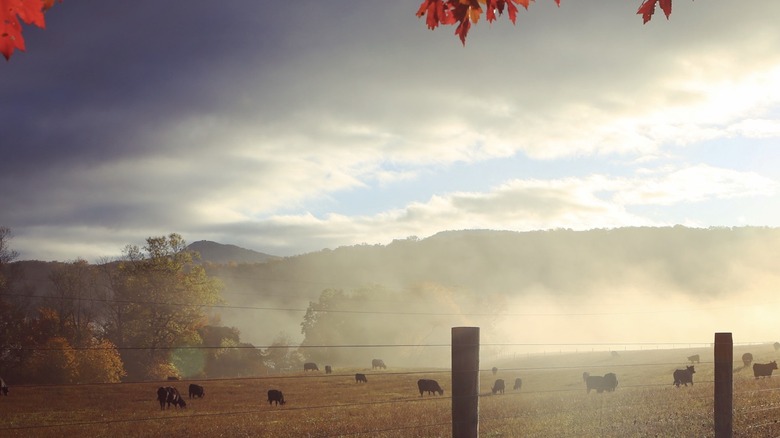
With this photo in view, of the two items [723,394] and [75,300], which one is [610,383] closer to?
[723,394]

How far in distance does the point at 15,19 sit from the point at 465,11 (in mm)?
3177

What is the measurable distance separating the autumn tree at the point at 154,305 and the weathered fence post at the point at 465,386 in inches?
2909

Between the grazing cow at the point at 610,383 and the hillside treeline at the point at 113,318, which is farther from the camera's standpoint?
the hillside treeline at the point at 113,318

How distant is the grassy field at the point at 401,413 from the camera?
14531 mm

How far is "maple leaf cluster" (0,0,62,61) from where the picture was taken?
3.84 meters

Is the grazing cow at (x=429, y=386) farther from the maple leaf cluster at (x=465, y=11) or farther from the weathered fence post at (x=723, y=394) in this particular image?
the maple leaf cluster at (x=465, y=11)

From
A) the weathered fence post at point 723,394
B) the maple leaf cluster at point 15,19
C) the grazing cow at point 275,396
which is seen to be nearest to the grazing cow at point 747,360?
the grazing cow at point 275,396

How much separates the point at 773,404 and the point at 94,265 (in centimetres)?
9189

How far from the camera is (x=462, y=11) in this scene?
5387 mm

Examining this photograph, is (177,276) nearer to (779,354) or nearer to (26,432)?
(26,432)

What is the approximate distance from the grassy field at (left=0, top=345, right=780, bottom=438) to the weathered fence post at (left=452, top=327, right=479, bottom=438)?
2013mm

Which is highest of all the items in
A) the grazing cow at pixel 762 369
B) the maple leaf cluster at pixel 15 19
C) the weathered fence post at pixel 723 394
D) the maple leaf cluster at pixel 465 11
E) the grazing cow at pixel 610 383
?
the maple leaf cluster at pixel 465 11

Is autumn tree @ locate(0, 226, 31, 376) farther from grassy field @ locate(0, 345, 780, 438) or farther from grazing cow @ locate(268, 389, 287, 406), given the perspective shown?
grazing cow @ locate(268, 389, 287, 406)

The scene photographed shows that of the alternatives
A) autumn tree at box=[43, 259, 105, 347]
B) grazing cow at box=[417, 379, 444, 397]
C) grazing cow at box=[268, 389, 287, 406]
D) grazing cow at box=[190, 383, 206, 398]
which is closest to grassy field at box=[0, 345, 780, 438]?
grazing cow at box=[190, 383, 206, 398]
